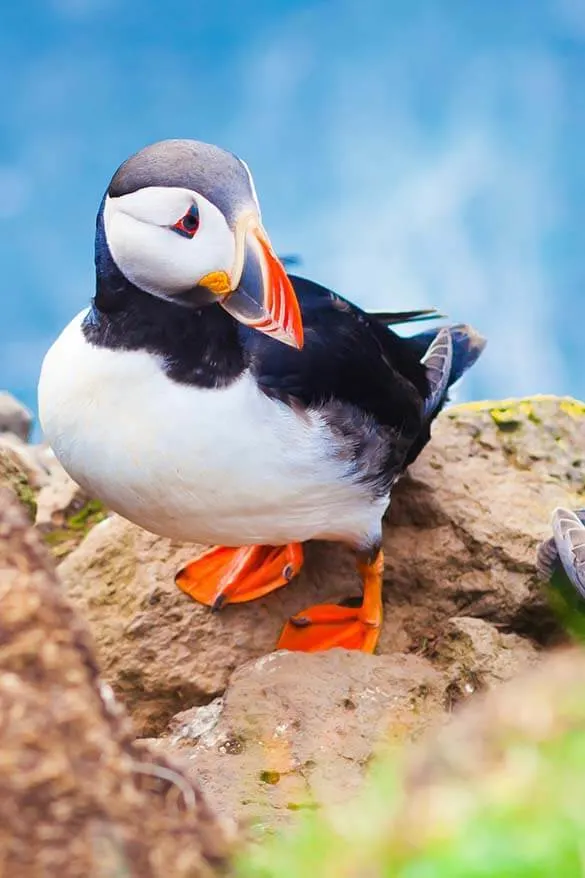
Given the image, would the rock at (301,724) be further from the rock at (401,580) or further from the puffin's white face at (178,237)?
the puffin's white face at (178,237)

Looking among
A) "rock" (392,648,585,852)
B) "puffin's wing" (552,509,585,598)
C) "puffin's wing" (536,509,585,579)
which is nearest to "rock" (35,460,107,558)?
"puffin's wing" (536,509,585,579)

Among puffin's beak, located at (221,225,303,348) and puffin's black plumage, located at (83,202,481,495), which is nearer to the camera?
puffin's beak, located at (221,225,303,348)

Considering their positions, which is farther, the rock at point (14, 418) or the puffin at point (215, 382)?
the rock at point (14, 418)

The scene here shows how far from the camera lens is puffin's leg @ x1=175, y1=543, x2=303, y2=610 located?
15.3 feet

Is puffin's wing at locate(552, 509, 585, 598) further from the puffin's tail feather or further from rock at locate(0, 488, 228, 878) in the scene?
rock at locate(0, 488, 228, 878)

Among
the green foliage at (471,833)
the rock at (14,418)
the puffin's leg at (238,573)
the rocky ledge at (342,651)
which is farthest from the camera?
the rock at (14,418)

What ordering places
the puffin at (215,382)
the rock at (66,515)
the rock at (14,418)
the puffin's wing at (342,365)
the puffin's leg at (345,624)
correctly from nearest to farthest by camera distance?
the puffin at (215,382), the puffin's wing at (342,365), the puffin's leg at (345,624), the rock at (66,515), the rock at (14,418)

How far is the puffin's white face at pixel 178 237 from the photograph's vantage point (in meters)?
3.35

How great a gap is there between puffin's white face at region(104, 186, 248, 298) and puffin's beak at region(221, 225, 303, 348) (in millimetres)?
25

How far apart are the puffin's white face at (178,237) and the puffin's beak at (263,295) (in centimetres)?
3

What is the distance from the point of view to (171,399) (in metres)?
3.67

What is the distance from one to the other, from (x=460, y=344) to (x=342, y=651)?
67.1 inches

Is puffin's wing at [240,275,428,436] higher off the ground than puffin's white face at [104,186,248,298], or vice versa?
puffin's white face at [104,186,248,298]

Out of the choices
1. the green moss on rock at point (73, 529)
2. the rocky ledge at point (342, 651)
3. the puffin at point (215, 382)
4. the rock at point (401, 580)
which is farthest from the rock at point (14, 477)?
the green moss on rock at point (73, 529)
